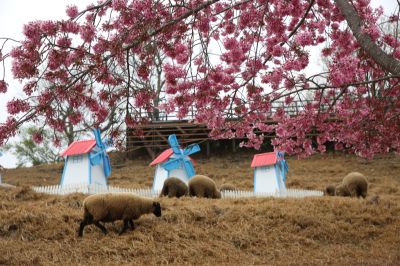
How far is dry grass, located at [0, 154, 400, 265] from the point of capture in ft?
21.4

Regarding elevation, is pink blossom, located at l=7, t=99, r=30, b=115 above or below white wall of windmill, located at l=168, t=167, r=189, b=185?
above

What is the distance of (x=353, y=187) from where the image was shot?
11898 millimetres

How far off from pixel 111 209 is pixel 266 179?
7.34 metres

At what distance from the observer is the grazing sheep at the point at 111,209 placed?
6820mm

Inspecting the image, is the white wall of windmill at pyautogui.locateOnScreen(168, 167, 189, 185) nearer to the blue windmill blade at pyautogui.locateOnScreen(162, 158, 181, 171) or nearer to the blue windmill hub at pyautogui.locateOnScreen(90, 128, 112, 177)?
the blue windmill blade at pyautogui.locateOnScreen(162, 158, 181, 171)

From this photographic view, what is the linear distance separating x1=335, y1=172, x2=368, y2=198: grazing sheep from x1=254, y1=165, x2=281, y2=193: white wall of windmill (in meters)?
1.89

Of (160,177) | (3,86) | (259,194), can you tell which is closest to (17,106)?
(3,86)

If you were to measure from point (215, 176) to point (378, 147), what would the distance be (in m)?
10.5

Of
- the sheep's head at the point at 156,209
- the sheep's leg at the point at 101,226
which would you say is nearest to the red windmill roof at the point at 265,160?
the sheep's head at the point at 156,209

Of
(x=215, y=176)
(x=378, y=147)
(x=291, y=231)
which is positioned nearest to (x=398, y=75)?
(x=291, y=231)

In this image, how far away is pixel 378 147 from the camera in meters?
9.24

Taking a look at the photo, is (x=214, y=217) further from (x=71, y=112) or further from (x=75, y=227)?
(x=71, y=112)

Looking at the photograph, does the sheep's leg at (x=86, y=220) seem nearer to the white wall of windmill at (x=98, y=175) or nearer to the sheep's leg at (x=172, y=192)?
the sheep's leg at (x=172, y=192)

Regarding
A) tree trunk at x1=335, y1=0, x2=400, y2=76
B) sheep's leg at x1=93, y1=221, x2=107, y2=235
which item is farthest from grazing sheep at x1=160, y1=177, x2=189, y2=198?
tree trunk at x1=335, y1=0, x2=400, y2=76
